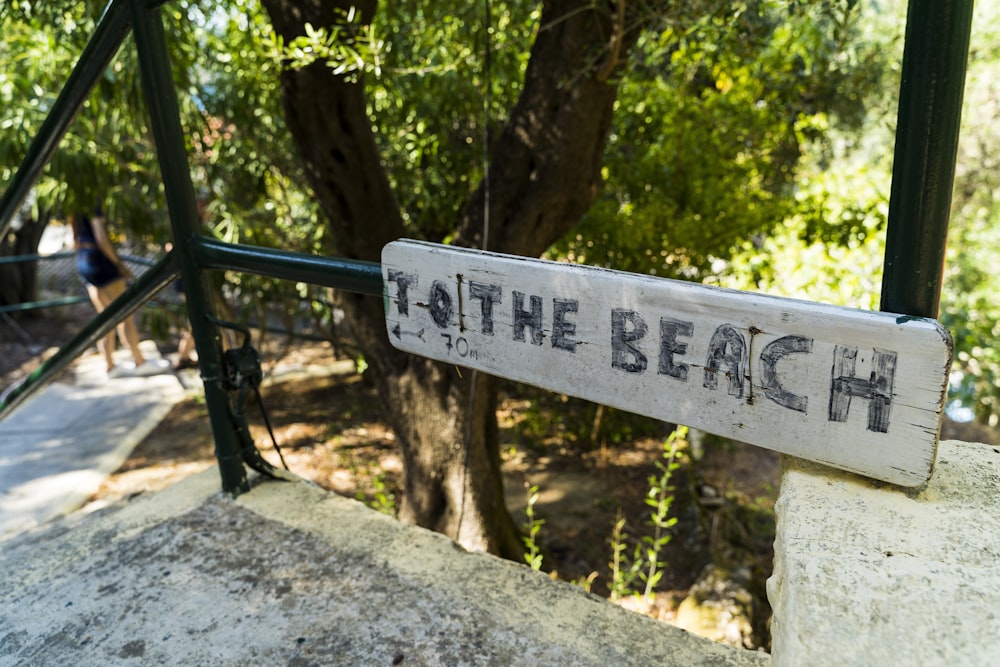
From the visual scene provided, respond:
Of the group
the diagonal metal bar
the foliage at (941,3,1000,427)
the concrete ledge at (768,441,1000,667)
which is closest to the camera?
the concrete ledge at (768,441,1000,667)

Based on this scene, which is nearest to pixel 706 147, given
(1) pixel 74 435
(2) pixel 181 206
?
(2) pixel 181 206

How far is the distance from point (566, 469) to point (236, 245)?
14.0 feet

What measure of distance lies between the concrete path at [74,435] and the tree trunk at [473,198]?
2.07m

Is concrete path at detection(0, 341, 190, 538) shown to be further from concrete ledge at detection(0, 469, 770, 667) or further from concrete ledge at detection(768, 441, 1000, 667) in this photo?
concrete ledge at detection(768, 441, 1000, 667)

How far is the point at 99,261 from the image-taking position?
5.69 metres

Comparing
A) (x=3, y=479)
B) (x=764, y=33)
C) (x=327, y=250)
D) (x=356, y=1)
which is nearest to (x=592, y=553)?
(x=327, y=250)

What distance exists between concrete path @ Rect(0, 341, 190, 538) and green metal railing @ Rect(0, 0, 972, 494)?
8.44 ft

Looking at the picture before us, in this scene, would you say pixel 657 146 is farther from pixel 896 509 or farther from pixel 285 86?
pixel 896 509

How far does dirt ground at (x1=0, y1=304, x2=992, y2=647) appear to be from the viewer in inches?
178

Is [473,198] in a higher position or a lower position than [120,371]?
higher

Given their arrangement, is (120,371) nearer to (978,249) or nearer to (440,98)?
(440,98)

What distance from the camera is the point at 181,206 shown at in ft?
5.95

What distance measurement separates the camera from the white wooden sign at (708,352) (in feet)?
3.09

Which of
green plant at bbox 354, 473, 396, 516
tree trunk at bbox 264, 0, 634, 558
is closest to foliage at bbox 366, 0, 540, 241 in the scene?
tree trunk at bbox 264, 0, 634, 558
